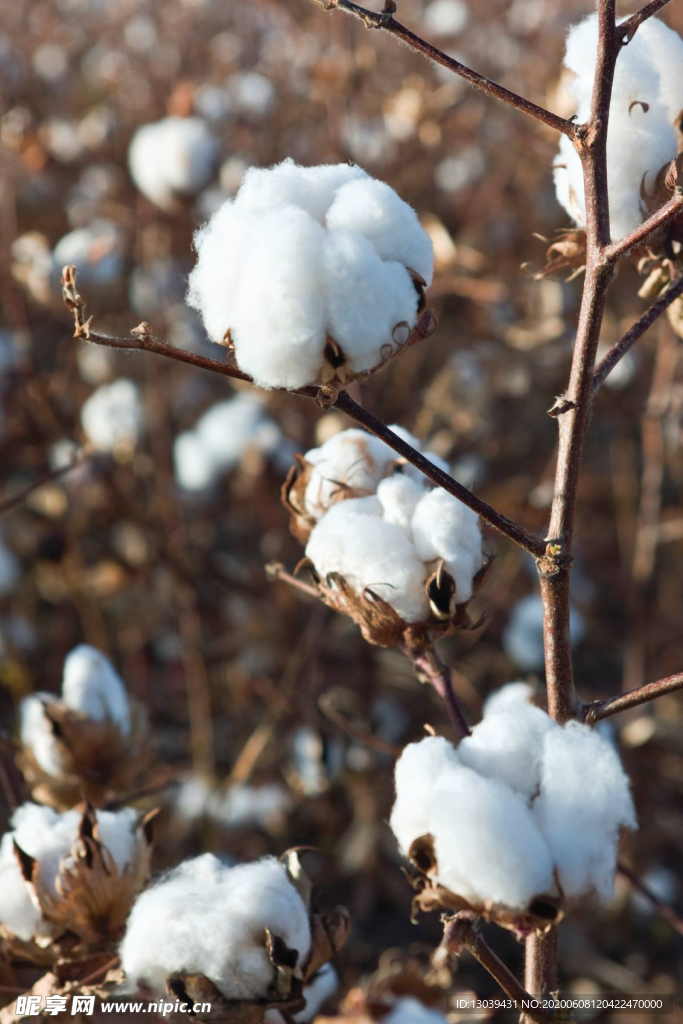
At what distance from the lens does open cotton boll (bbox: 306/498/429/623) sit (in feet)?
3.03

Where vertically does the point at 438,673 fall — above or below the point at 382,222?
below

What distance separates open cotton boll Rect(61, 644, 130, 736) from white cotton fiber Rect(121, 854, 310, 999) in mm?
492

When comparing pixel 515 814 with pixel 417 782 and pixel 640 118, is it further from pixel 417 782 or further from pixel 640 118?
pixel 640 118

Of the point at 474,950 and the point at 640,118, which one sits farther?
the point at 640,118

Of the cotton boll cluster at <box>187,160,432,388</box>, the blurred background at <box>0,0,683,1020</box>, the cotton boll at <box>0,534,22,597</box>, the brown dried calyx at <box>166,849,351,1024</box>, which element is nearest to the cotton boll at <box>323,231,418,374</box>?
the cotton boll cluster at <box>187,160,432,388</box>

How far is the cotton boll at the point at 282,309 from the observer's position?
2.31ft

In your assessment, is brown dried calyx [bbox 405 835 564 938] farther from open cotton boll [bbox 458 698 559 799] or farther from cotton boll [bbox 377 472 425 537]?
cotton boll [bbox 377 472 425 537]

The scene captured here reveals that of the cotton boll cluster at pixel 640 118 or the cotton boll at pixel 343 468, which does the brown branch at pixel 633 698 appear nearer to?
the cotton boll at pixel 343 468

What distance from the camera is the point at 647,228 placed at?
0.75m

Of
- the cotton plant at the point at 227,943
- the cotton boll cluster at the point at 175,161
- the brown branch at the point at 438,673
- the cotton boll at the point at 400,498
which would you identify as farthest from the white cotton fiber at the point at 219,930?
the cotton boll cluster at the point at 175,161

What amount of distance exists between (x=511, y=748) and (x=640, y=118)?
0.63 metres

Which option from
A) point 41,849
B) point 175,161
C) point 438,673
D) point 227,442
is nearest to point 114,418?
point 227,442

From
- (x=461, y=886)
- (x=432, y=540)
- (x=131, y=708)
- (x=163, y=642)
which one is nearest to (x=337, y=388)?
(x=432, y=540)

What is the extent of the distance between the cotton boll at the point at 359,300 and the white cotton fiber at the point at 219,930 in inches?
19.6
